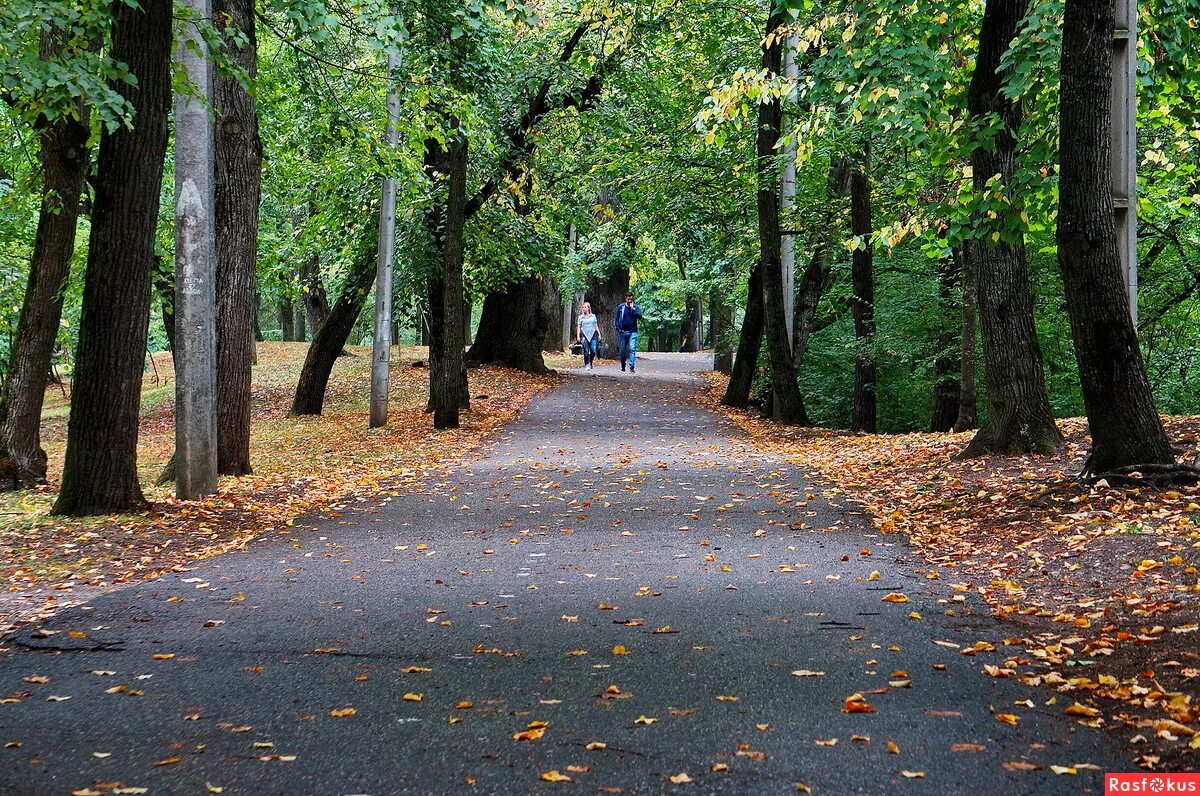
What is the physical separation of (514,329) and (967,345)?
49.2 feet

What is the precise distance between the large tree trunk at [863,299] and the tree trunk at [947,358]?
1.14 meters

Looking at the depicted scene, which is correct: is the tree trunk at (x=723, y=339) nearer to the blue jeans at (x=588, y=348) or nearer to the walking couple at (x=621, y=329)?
the walking couple at (x=621, y=329)

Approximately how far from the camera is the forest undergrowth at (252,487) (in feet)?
25.9

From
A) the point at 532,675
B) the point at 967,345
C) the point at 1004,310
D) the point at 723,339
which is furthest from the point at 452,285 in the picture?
the point at 723,339

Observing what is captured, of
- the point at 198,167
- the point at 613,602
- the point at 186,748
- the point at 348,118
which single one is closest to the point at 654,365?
the point at 348,118

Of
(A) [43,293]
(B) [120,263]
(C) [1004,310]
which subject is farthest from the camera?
(A) [43,293]

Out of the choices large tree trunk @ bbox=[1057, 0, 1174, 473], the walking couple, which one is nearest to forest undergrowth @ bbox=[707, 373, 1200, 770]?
large tree trunk @ bbox=[1057, 0, 1174, 473]

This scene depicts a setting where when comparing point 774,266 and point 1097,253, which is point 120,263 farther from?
point 774,266

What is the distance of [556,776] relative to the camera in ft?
12.4

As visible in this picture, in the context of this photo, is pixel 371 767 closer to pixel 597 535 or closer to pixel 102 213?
pixel 597 535

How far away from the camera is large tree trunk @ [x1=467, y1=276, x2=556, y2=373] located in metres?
28.6

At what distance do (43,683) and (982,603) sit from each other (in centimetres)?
493

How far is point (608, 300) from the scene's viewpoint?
132 feet

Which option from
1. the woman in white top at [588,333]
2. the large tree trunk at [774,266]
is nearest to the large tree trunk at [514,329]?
the woman in white top at [588,333]
